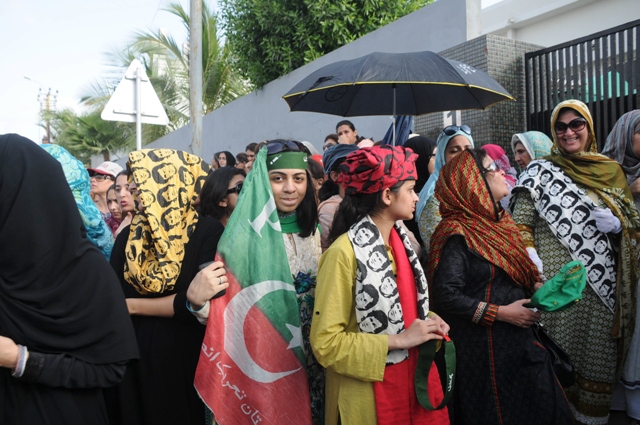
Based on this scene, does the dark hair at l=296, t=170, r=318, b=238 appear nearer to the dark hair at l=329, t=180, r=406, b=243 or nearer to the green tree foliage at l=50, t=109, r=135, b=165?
the dark hair at l=329, t=180, r=406, b=243

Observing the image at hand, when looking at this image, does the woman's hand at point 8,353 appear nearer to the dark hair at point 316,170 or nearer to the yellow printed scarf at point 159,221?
the yellow printed scarf at point 159,221

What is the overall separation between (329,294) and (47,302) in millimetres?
1040

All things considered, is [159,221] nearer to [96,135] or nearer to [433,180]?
[433,180]

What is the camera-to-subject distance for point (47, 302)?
1.75 meters

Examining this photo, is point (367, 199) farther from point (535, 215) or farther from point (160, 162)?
point (535, 215)

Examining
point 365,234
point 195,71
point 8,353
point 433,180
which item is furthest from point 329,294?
point 195,71

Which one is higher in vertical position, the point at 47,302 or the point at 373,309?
the point at 47,302

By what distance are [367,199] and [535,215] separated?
5.48 ft

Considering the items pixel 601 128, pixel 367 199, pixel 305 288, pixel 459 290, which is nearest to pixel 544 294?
pixel 459 290

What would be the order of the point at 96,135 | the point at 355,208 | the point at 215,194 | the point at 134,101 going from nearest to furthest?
the point at 355,208 → the point at 215,194 → the point at 134,101 → the point at 96,135

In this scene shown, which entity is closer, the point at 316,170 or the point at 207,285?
the point at 207,285

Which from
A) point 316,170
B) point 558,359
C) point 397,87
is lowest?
point 558,359

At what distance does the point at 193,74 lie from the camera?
9.09 meters

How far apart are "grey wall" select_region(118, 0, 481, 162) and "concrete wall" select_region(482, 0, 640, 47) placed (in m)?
6.71
